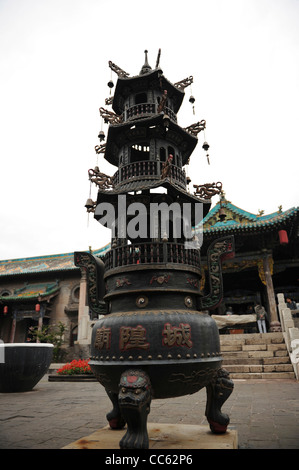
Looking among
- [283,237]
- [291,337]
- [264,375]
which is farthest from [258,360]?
[283,237]

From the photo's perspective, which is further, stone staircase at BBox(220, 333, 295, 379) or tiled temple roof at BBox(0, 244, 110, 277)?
tiled temple roof at BBox(0, 244, 110, 277)

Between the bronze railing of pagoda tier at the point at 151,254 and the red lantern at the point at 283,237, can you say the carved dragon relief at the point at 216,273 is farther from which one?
the red lantern at the point at 283,237

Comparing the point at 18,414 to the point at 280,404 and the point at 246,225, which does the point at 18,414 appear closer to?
the point at 280,404

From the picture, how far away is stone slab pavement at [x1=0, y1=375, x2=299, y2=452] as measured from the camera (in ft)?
12.9

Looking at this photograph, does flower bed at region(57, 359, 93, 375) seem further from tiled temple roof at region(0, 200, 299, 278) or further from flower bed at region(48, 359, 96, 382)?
tiled temple roof at region(0, 200, 299, 278)

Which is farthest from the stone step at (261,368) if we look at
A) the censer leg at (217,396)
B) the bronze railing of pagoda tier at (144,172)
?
the bronze railing of pagoda tier at (144,172)

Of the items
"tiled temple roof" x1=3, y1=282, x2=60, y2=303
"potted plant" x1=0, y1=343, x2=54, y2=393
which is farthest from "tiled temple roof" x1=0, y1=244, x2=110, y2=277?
"potted plant" x1=0, y1=343, x2=54, y2=393

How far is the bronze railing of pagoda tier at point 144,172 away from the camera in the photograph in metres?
4.59

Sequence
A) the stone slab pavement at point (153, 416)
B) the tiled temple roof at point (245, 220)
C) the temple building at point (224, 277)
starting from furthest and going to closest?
the temple building at point (224, 277), the tiled temple roof at point (245, 220), the stone slab pavement at point (153, 416)

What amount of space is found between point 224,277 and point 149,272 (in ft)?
55.1

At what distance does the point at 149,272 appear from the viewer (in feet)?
12.3

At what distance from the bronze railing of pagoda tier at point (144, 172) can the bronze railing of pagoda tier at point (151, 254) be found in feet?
3.87

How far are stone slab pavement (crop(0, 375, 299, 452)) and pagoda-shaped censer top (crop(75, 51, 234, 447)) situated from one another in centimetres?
86

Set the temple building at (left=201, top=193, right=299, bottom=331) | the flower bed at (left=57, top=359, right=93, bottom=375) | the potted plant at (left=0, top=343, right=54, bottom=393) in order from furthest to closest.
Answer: the temple building at (left=201, top=193, right=299, bottom=331), the flower bed at (left=57, top=359, right=93, bottom=375), the potted plant at (left=0, top=343, right=54, bottom=393)
